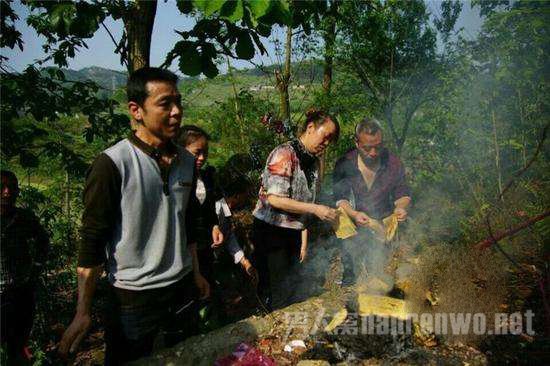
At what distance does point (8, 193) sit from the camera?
3418mm

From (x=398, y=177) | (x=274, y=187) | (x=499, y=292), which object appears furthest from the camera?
(x=398, y=177)

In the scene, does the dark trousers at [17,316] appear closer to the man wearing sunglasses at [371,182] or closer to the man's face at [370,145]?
the man wearing sunglasses at [371,182]

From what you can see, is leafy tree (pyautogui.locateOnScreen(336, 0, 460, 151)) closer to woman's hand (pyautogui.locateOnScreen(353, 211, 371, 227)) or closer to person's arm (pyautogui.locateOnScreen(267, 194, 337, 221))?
woman's hand (pyautogui.locateOnScreen(353, 211, 371, 227))

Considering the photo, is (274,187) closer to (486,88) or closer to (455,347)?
(455,347)

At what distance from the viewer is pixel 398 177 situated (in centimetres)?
405

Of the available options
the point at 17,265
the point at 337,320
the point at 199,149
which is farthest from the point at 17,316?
the point at 337,320

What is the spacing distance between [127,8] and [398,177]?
3.05 m

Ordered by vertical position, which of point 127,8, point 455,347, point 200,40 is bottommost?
point 455,347

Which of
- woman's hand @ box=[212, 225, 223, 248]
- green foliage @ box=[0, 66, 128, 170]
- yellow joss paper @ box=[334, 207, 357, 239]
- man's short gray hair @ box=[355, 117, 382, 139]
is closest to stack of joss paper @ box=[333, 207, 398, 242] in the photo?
yellow joss paper @ box=[334, 207, 357, 239]

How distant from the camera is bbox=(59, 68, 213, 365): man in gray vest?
1.86 m

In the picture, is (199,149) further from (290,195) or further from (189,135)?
(290,195)

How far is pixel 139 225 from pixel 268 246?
5.46ft

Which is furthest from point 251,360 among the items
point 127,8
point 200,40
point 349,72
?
point 349,72

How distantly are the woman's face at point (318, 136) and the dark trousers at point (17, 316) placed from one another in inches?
118
